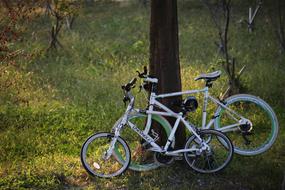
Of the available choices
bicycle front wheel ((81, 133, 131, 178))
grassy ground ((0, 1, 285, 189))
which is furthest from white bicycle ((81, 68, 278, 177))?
grassy ground ((0, 1, 285, 189))

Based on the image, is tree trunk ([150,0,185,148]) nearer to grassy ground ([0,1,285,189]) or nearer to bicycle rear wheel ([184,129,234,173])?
bicycle rear wheel ([184,129,234,173])

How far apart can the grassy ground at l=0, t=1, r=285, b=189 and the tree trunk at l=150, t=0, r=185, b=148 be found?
3.69ft

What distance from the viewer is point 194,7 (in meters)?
19.8

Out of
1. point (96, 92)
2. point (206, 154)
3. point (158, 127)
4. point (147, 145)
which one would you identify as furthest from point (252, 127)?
point (96, 92)

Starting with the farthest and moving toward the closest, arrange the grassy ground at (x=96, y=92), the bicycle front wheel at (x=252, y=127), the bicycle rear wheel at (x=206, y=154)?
the bicycle front wheel at (x=252, y=127), the grassy ground at (x=96, y=92), the bicycle rear wheel at (x=206, y=154)

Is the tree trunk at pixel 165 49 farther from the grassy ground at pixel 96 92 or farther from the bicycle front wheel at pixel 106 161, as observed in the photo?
the grassy ground at pixel 96 92

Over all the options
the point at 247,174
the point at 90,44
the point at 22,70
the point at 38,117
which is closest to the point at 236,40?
the point at 90,44

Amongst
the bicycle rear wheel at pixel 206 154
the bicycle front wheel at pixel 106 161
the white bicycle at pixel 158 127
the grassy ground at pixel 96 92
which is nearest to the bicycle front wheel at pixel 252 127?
the white bicycle at pixel 158 127

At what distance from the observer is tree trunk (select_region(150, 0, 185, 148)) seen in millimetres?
6137

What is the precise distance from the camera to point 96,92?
33.9ft

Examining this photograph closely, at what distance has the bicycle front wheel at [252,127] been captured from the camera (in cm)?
637

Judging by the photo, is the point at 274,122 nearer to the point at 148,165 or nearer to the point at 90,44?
the point at 148,165

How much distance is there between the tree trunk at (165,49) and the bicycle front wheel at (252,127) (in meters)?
0.75

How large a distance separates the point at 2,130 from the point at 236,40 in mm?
8743
